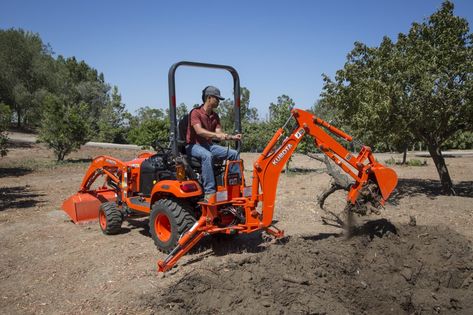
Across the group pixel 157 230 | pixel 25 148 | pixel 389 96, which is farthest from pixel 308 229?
pixel 25 148

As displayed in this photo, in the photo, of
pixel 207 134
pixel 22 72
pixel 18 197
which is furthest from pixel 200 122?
pixel 22 72

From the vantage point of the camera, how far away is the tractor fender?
5672 mm

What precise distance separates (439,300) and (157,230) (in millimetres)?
3901

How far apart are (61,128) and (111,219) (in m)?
14.5

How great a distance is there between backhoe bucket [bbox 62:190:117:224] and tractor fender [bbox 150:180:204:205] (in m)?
2.79

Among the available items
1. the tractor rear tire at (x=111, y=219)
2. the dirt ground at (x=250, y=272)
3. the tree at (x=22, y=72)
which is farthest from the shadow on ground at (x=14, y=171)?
the tree at (x=22, y=72)

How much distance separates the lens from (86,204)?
8.24m

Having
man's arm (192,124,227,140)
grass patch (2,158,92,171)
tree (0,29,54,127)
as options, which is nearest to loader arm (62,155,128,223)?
man's arm (192,124,227,140)

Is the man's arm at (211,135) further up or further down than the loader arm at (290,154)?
further up

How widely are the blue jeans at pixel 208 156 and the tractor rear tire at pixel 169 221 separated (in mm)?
484

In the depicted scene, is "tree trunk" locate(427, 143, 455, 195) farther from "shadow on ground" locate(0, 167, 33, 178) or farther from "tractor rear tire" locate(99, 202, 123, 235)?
"shadow on ground" locate(0, 167, 33, 178)

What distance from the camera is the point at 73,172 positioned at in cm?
1747

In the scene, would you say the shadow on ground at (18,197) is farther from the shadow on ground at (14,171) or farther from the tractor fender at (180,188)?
the tractor fender at (180,188)

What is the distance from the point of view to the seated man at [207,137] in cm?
559
